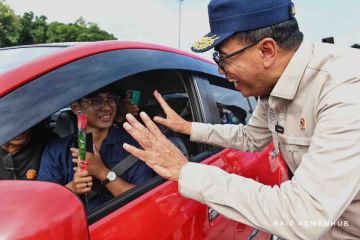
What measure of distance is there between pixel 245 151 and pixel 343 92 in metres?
0.99

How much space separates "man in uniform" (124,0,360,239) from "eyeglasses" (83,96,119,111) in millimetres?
545

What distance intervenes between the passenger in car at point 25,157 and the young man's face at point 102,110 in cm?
26

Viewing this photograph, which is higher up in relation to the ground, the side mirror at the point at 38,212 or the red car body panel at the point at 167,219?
the side mirror at the point at 38,212

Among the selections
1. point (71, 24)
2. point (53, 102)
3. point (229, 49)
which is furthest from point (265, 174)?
point (71, 24)

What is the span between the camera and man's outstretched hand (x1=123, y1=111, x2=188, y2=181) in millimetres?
1409

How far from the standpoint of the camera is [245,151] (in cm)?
225

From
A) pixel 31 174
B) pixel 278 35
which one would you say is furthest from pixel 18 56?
pixel 278 35

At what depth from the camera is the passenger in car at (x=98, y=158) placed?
1.65m

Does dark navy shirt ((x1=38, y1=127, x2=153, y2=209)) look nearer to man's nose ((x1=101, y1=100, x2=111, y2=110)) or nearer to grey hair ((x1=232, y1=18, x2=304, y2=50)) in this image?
man's nose ((x1=101, y1=100, x2=111, y2=110))

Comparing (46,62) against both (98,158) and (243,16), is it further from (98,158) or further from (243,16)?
(243,16)

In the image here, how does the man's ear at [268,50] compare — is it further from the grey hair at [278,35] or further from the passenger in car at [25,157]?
the passenger in car at [25,157]

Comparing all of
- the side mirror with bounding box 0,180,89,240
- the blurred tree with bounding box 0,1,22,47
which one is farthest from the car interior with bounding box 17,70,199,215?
the blurred tree with bounding box 0,1,22,47

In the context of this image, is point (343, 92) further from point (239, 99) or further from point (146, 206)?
point (239, 99)

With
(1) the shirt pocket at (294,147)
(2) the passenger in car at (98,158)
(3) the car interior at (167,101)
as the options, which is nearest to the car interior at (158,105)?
(3) the car interior at (167,101)
